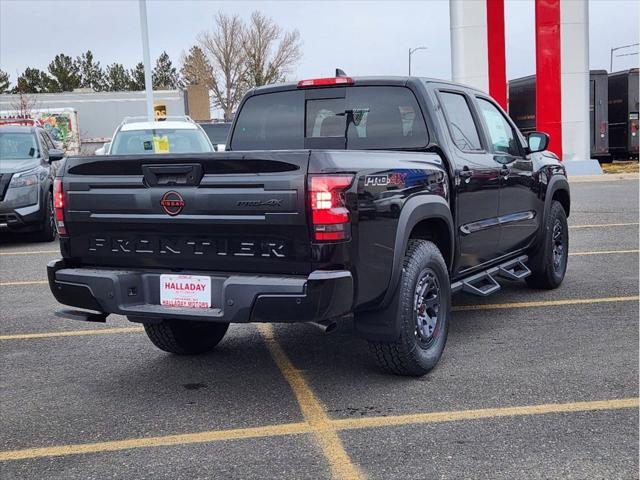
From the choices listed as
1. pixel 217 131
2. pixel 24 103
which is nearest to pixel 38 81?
pixel 24 103

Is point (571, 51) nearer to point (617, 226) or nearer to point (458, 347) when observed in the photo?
point (617, 226)

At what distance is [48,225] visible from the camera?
467 inches

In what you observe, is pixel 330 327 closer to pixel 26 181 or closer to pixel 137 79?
pixel 26 181

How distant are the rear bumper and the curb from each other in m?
18.0

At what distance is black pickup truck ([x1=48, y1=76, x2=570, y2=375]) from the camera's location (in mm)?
3965

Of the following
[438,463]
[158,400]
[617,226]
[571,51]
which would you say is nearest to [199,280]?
[158,400]

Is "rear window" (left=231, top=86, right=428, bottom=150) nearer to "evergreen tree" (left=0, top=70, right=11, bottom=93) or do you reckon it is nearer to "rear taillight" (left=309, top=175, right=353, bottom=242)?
"rear taillight" (left=309, top=175, right=353, bottom=242)

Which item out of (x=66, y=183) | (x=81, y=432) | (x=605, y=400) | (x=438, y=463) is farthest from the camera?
(x=66, y=183)

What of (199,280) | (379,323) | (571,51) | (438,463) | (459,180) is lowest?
(438,463)

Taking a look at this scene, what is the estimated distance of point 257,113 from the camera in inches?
236

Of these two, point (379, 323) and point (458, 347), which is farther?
point (458, 347)

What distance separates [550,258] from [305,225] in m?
3.86

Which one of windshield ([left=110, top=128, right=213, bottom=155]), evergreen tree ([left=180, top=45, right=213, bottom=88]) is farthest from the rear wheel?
evergreen tree ([left=180, top=45, right=213, bottom=88])

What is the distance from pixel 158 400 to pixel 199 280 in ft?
2.73
